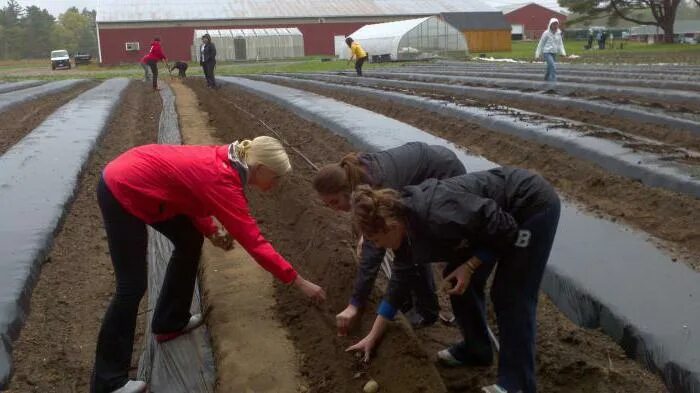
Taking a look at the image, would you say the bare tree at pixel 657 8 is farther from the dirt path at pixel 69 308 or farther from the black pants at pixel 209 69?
the dirt path at pixel 69 308

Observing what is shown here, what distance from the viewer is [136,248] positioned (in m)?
3.29

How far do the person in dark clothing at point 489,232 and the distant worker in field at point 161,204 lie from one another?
2.30 ft

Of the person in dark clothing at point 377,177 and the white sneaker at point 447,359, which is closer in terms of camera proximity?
the person in dark clothing at point 377,177

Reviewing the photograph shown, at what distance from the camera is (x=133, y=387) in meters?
3.37

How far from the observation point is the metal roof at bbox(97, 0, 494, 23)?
4908 centimetres

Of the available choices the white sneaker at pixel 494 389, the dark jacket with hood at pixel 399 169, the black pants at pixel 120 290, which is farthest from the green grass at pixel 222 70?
the white sneaker at pixel 494 389

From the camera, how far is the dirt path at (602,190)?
4.83 meters

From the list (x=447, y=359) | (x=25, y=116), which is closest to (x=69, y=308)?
(x=447, y=359)

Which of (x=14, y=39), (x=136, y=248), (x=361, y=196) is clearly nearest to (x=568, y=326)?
(x=361, y=196)

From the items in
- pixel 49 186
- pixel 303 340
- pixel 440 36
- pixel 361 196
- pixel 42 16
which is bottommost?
pixel 303 340

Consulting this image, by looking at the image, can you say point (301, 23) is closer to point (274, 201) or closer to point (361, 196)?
point (274, 201)

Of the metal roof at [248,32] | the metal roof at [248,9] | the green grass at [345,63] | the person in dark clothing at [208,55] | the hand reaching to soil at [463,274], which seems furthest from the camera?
the metal roof at [248,9]

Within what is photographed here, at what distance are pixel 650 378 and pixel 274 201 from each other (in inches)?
179

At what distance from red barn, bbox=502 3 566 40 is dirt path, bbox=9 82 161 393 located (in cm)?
6160
